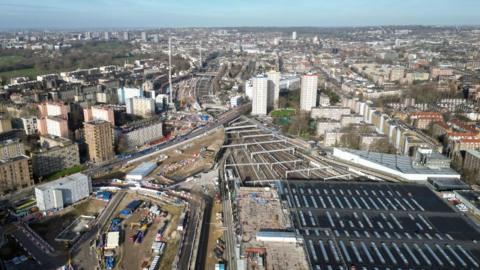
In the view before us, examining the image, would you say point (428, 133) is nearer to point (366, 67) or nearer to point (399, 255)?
point (399, 255)

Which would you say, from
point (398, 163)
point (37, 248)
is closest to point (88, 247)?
point (37, 248)

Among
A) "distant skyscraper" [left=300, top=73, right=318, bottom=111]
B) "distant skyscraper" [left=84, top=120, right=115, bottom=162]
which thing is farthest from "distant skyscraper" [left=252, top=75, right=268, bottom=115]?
"distant skyscraper" [left=84, top=120, right=115, bottom=162]

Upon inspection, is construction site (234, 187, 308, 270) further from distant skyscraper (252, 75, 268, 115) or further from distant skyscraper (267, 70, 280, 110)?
distant skyscraper (267, 70, 280, 110)

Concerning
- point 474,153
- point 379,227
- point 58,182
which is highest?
point 474,153

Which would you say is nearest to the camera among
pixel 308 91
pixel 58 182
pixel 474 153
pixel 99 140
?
pixel 58 182

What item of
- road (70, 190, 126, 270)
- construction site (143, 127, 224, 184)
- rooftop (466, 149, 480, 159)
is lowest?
road (70, 190, 126, 270)

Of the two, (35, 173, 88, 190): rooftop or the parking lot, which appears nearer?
the parking lot

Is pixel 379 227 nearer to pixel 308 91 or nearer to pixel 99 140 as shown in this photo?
pixel 99 140
